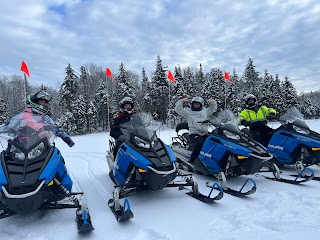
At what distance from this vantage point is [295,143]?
575 cm

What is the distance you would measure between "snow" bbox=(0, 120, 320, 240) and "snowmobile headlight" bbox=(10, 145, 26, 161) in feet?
3.01

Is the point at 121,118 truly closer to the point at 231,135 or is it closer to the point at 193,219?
the point at 231,135

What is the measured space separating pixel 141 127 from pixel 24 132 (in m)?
1.83

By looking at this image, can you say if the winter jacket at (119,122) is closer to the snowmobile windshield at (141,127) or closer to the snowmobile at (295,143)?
the snowmobile windshield at (141,127)

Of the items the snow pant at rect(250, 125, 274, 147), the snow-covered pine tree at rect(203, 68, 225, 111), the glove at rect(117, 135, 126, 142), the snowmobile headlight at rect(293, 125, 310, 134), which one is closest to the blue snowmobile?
the snow pant at rect(250, 125, 274, 147)

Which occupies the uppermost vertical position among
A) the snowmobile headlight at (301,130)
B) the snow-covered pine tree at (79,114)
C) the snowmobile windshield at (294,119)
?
the snowmobile windshield at (294,119)

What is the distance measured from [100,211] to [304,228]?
2782mm

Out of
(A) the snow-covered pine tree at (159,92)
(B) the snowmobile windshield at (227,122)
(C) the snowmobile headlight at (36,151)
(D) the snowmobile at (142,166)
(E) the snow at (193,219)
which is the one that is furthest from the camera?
(A) the snow-covered pine tree at (159,92)

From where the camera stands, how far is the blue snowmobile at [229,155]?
4769mm

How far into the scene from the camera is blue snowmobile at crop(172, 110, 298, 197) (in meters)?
4.77

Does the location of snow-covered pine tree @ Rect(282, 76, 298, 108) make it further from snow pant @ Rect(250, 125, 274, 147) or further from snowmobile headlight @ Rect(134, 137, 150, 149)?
snowmobile headlight @ Rect(134, 137, 150, 149)

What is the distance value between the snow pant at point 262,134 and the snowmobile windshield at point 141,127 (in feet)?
9.89

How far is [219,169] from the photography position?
17.2ft

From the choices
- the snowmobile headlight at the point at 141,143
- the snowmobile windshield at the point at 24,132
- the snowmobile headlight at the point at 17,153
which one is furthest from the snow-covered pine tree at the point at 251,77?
the snowmobile headlight at the point at 17,153
